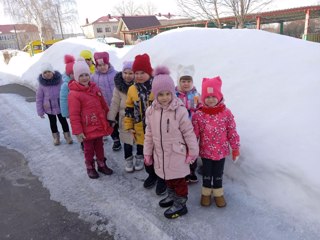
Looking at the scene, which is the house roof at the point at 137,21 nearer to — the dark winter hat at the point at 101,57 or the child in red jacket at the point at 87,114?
the dark winter hat at the point at 101,57

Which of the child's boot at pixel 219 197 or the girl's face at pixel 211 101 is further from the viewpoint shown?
the child's boot at pixel 219 197

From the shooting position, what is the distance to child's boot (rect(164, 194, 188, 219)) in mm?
2598

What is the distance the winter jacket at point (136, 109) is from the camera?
300 cm

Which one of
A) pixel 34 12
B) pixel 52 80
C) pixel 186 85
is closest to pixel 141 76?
pixel 186 85

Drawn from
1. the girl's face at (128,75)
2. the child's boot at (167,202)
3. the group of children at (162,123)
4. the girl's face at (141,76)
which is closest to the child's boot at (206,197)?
the group of children at (162,123)

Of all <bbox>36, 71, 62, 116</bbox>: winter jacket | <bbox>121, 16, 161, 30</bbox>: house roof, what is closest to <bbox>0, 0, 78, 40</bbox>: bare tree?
<bbox>121, 16, 161, 30</bbox>: house roof

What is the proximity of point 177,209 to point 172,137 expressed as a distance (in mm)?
725

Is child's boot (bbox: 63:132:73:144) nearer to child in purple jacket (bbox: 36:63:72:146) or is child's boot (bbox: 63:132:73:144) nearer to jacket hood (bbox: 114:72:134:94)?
child in purple jacket (bbox: 36:63:72:146)

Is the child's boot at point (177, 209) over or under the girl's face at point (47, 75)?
under

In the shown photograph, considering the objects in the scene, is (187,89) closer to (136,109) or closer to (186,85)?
(186,85)

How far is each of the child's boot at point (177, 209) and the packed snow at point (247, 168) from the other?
48mm

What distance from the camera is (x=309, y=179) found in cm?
252

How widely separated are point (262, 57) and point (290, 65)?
537 mm

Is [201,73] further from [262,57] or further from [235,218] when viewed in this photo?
[235,218]
